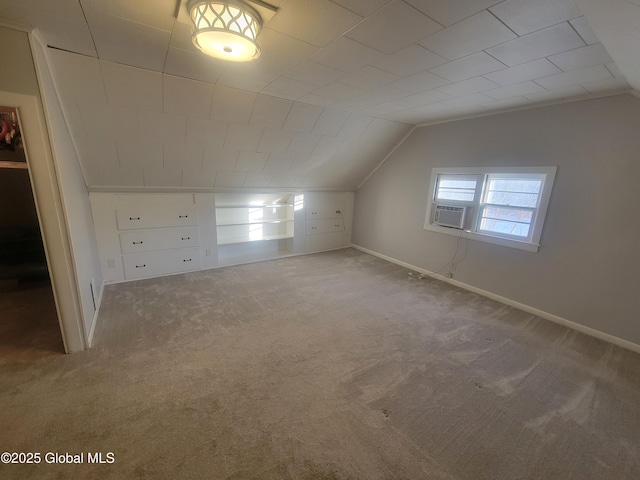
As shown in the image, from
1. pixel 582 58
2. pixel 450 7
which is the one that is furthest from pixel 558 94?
pixel 450 7

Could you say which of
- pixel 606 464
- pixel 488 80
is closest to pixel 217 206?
pixel 488 80

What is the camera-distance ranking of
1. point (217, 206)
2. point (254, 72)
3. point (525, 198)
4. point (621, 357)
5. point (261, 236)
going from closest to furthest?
point (254, 72)
point (621, 357)
point (525, 198)
point (217, 206)
point (261, 236)

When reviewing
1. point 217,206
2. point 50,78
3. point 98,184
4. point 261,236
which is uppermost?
point 50,78

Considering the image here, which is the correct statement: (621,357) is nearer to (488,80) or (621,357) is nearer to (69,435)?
(488,80)

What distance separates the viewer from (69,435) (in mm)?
1423

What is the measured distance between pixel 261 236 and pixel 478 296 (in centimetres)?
355

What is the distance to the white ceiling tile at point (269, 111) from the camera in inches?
106

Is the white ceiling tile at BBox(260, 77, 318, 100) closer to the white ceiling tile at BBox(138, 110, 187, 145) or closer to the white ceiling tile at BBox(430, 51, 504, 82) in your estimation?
the white ceiling tile at BBox(138, 110, 187, 145)

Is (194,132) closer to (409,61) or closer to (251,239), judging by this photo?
(251,239)

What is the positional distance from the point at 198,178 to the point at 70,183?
1445 millimetres

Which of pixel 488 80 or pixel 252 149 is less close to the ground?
pixel 488 80

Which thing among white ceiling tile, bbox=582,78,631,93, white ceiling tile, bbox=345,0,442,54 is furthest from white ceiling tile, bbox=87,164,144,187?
white ceiling tile, bbox=582,78,631,93

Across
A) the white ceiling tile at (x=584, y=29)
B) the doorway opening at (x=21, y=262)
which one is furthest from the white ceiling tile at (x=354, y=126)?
the doorway opening at (x=21, y=262)

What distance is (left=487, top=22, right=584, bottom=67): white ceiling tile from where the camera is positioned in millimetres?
1434
